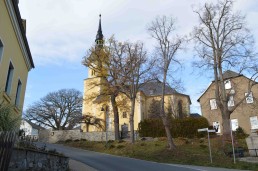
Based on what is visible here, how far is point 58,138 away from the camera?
45000 mm

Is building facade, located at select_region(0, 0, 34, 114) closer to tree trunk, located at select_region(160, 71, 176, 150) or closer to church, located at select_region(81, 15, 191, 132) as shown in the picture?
tree trunk, located at select_region(160, 71, 176, 150)

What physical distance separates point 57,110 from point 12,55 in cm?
4674

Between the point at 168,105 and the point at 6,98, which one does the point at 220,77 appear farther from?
the point at 168,105

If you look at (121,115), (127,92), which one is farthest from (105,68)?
(121,115)

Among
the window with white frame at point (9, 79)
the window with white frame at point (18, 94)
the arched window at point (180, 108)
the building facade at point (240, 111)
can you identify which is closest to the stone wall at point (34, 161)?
the window with white frame at point (9, 79)

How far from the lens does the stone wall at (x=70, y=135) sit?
135 feet

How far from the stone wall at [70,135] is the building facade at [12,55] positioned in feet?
86.4

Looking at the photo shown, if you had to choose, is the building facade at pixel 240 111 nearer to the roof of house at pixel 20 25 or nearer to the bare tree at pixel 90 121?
the bare tree at pixel 90 121

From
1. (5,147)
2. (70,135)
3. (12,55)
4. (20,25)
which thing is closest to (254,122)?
(70,135)

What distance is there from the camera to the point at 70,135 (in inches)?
1743

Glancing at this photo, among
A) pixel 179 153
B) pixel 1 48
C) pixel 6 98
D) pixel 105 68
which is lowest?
pixel 179 153

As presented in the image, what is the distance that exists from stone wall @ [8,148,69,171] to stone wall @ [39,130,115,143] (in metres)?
28.9

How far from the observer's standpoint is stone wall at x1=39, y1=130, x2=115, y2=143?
41.1 m

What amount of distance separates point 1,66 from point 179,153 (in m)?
14.4
